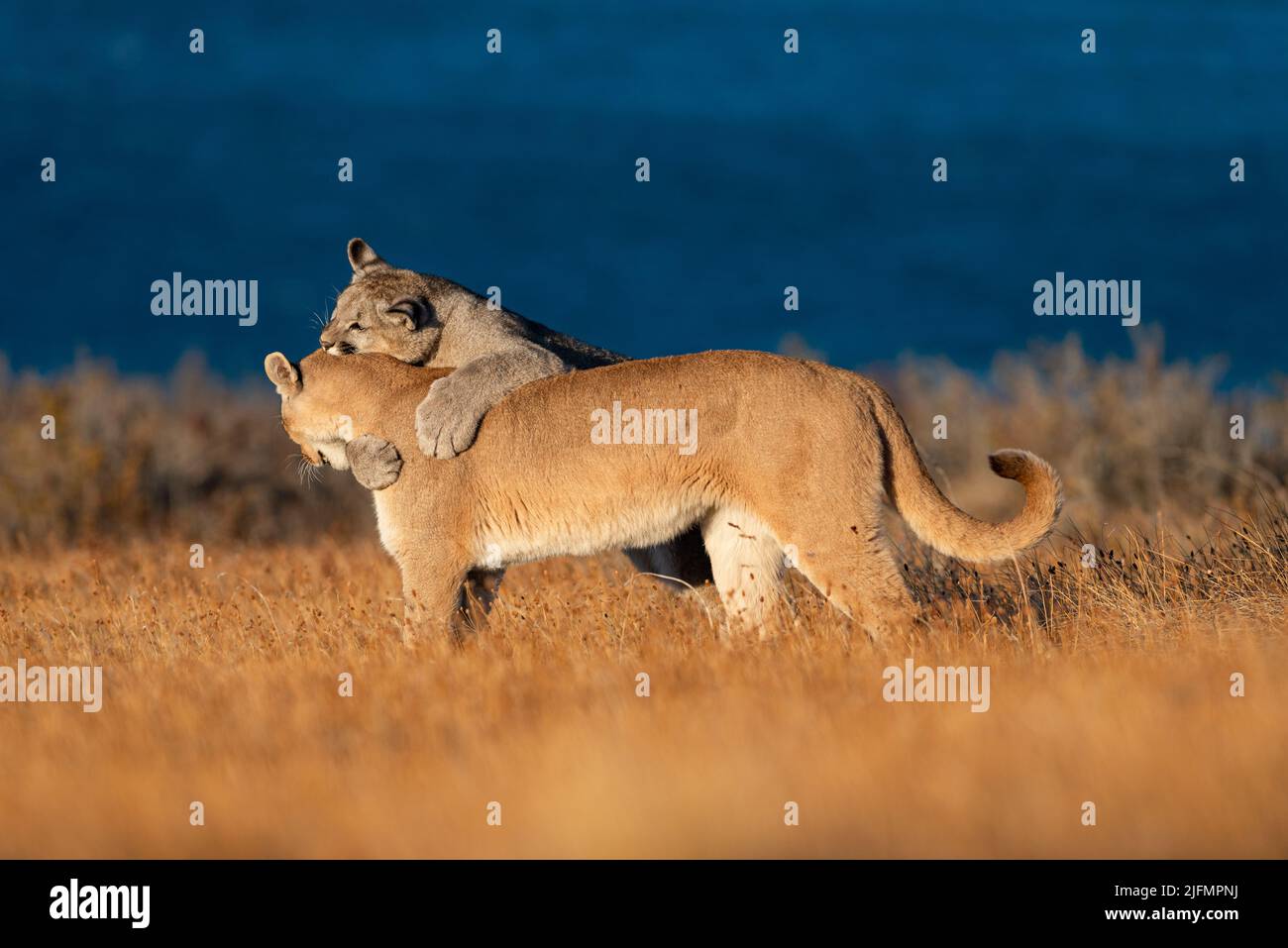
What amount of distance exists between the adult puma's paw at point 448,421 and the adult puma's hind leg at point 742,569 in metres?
1.35

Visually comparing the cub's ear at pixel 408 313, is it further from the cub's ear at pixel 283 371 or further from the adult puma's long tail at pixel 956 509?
the adult puma's long tail at pixel 956 509

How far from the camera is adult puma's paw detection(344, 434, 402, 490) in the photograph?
852 cm

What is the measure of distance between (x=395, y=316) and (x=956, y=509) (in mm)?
3498

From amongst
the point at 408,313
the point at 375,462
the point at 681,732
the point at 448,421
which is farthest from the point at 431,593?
the point at 681,732

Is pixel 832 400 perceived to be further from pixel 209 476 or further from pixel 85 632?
pixel 209 476

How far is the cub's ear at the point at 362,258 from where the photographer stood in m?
9.99

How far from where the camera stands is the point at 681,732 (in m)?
6.24

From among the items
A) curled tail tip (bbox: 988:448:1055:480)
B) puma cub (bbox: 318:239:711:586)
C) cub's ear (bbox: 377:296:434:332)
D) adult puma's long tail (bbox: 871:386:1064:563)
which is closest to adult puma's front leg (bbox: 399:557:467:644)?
puma cub (bbox: 318:239:711:586)

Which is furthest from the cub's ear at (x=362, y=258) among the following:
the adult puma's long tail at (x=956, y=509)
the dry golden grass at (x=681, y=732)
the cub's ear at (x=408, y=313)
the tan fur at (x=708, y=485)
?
the adult puma's long tail at (x=956, y=509)

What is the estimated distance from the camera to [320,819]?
17.8ft

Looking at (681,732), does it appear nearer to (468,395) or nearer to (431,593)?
(431,593)

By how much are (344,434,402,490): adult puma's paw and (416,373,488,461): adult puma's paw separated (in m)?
0.17

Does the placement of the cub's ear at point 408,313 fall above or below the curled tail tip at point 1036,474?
above
